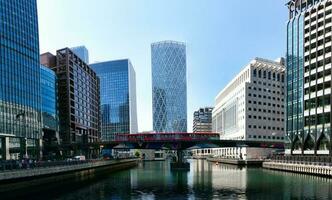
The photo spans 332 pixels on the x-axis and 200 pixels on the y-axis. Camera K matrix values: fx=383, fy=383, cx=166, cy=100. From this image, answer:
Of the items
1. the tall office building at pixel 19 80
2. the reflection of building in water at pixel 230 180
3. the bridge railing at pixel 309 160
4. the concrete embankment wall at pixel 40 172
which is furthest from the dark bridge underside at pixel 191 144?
the reflection of building in water at pixel 230 180

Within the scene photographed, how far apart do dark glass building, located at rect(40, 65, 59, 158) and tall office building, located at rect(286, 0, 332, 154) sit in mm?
102250

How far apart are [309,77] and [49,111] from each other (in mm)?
113262

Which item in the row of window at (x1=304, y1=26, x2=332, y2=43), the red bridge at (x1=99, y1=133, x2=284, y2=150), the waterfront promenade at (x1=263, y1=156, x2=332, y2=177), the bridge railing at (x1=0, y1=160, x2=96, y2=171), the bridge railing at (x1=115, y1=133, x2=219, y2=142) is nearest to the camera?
the bridge railing at (x1=0, y1=160, x2=96, y2=171)

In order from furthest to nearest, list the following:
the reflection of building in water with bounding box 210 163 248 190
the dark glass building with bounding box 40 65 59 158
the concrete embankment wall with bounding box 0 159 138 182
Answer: the dark glass building with bounding box 40 65 59 158
the reflection of building in water with bounding box 210 163 248 190
the concrete embankment wall with bounding box 0 159 138 182

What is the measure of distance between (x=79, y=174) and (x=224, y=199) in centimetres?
6528

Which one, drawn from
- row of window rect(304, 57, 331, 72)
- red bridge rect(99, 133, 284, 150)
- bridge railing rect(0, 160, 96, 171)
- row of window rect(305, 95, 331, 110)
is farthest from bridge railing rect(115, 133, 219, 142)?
bridge railing rect(0, 160, 96, 171)

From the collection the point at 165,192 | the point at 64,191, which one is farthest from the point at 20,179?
the point at 165,192

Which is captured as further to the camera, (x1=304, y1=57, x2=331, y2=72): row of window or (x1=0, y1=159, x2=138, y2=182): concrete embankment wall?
(x1=304, y1=57, x2=331, y2=72): row of window

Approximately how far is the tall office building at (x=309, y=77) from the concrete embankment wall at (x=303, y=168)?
13890 millimetres

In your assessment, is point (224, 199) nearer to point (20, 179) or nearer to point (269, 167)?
point (20, 179)

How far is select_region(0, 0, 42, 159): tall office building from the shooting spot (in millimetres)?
124919

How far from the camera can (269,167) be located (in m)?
145

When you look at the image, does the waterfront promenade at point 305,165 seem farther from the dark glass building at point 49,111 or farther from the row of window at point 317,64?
the dark glass building at point 49,111

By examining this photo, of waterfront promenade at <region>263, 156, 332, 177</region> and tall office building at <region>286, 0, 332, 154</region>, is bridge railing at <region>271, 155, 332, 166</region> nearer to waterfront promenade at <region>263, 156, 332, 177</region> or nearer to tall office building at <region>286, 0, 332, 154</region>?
waterfront promenade at <region>263, 156, 332, 177</region>
